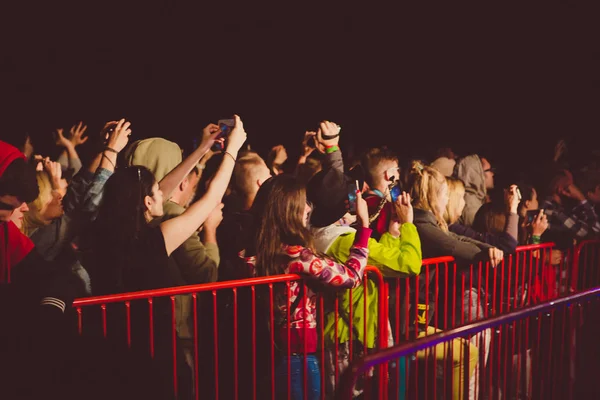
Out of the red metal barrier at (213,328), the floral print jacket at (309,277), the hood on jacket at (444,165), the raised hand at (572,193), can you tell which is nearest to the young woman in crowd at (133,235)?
the red metal barrier at (213,328)

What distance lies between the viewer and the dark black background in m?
10.2

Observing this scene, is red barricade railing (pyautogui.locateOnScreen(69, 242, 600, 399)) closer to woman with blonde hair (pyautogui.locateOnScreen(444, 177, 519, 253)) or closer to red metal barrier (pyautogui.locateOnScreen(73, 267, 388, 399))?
red metal barrier (pyautogui.locateOnScreen(73, 267, 388, 399))

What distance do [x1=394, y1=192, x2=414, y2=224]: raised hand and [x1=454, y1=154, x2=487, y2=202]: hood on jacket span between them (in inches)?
141

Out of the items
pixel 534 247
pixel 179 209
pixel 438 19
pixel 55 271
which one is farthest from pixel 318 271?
pixel 438 19

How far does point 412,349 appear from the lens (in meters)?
2.60

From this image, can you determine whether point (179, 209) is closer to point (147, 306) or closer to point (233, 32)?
point (147, 306)

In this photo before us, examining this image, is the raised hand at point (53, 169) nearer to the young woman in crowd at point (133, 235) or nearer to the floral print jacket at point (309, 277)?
the young woman in crowd at point (133, 235)

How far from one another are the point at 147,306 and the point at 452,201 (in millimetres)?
2840

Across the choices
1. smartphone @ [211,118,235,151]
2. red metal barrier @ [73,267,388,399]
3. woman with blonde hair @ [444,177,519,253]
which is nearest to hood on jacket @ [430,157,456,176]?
woman with blonde hair @ [444,177,519,253]

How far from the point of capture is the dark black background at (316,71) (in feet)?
33.4

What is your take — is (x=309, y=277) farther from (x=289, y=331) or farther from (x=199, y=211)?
(x=199, y=211)

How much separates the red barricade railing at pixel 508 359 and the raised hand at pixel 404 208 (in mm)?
816

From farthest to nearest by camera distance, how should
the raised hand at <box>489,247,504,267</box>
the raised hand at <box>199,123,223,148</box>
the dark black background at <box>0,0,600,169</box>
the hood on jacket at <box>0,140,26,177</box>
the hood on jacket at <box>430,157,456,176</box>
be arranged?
1. the dark black background at <box>0,0,600,169</box>
2. the hood on jacket at <box>430,157,456,176</box>
3. the raised hand at <box>489,247,504,267</box>
4. the raised hand at <box>199,123,223,148</box>
5. the hood on jacket at <box>0,140,26,177</box>

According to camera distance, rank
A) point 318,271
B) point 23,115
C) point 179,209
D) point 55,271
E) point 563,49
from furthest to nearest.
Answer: point 563,49 < point 23,115 < point 179,209 < point 318,271 < point 55,271
